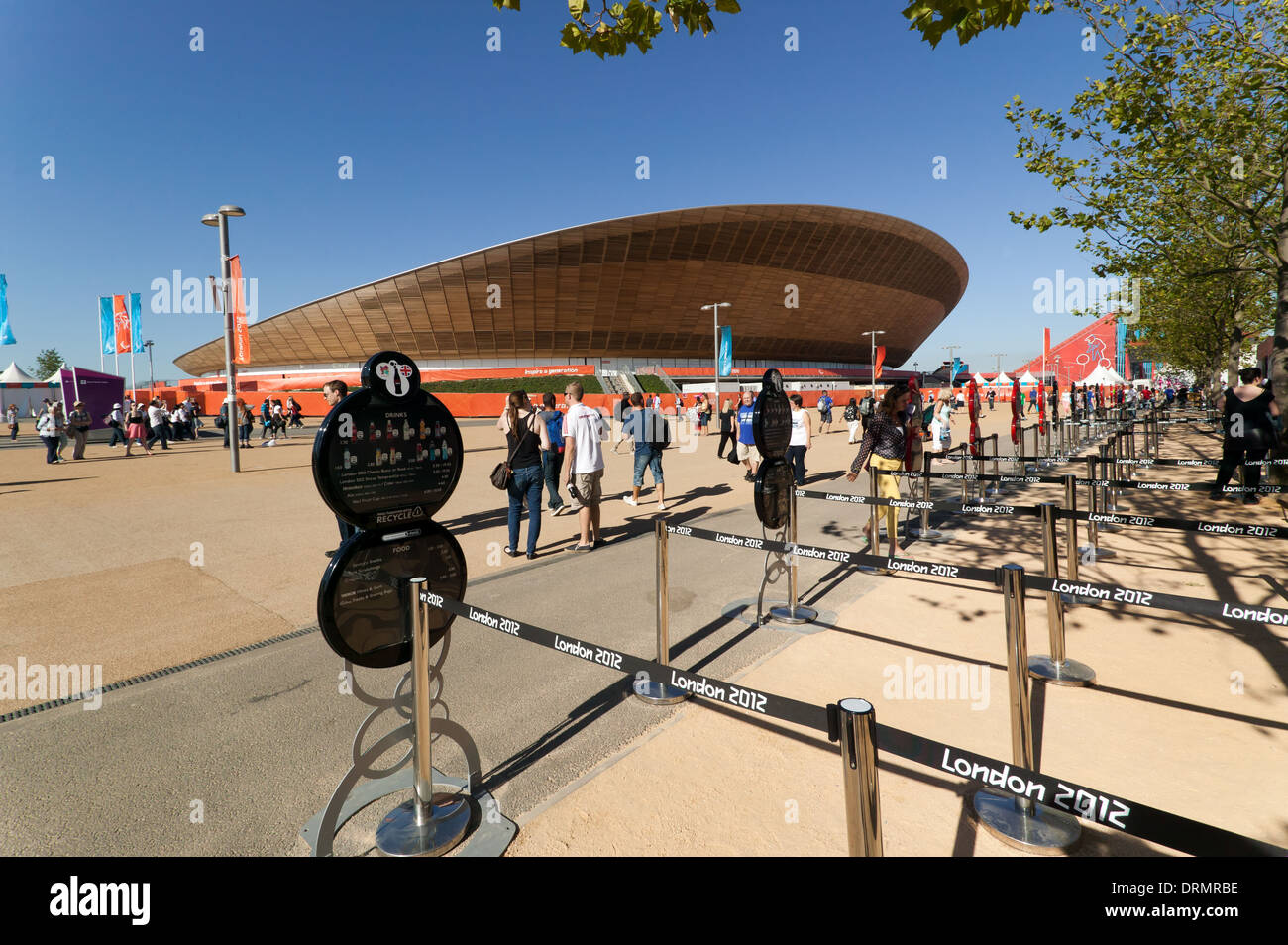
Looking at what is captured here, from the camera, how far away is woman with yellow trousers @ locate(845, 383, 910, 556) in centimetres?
715

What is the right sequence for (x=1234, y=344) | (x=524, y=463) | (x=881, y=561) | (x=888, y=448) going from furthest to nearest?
(x=1234, y=344) → (x=524, y=463) → (x=888, y=448) → (x=881, y=561)

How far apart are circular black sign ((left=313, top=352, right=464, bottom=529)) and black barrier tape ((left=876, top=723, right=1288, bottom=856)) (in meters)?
1.97

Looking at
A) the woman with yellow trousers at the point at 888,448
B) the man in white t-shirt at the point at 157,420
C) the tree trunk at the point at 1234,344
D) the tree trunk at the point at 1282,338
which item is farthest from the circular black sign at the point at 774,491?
the man in white t-shirt at the point at 157,420

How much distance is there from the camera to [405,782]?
10.5 feet

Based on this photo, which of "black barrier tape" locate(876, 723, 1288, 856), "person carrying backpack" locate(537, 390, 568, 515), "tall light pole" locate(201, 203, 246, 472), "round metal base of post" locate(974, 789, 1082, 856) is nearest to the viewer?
"black barrier tape" locate(876, 723, 1288, 856)

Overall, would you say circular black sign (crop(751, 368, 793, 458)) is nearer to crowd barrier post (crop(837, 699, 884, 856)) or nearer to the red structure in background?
crowd barrier post (crop(837, 699, 884, 856))

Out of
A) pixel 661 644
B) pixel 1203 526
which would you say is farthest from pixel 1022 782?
pixel 1203 526

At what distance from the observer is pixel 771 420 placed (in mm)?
5398

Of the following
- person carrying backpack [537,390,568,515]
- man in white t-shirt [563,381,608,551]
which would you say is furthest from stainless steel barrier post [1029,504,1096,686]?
person carrying backpack [537,390,568,515]

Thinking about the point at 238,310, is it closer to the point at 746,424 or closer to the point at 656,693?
the point at 746,424

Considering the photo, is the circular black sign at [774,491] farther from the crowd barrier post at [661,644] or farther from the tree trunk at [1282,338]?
the tree trunk at [1282,338]

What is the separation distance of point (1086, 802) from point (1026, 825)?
156 centimetres
